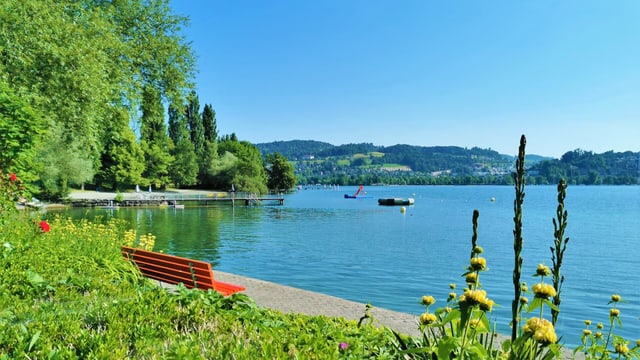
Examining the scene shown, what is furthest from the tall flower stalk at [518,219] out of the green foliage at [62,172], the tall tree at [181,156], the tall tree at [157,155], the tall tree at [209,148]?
the tall tree at [209,148]

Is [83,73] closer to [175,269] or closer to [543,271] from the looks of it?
[175,269]

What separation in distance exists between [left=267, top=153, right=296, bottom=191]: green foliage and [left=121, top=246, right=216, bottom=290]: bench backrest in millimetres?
94987

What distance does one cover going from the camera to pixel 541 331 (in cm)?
159

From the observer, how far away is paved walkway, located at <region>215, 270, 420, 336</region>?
24.8ft

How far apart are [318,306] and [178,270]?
2805mm

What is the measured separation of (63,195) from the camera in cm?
5072

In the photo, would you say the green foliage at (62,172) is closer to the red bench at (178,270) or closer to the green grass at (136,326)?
the red bench at (178,270)

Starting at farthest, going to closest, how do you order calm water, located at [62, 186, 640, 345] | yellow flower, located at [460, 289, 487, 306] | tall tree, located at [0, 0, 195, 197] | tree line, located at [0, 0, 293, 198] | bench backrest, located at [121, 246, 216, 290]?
calm water, located at [62, 186, 640, 345], tall tree, located at [0, 0, 195, 197], tree line, located at [0, 0, 293, 198], bench backrest, located at [121, 246, 216, 290], yellow flower, located at [460, 289, 487, 306]

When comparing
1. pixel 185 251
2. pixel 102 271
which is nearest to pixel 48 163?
pixel 185 251

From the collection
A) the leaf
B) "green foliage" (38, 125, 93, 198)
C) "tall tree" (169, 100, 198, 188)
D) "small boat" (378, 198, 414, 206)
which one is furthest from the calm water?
"tall tree" (169, 100, 198, 188)

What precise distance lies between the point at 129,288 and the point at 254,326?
2.08 m

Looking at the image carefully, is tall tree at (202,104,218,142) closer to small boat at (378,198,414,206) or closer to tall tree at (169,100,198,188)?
tall tree at (169,100,198,188)

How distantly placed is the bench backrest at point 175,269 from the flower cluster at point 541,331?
20.2ft

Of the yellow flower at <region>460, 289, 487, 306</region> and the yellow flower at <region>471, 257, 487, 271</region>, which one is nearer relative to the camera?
the yellow flower at <region>460, 289, 487, 306</region>
